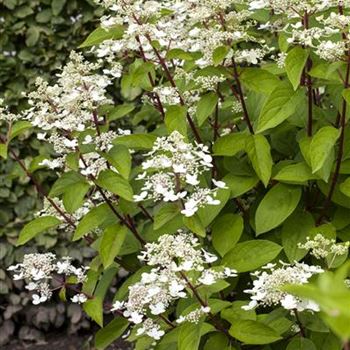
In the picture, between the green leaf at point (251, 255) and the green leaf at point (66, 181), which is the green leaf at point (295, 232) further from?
the green leaf at point (66, 181)

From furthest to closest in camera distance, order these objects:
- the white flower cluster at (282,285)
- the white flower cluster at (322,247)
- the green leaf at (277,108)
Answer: the green leaf at (277,108) < the white flower cluster at (322,247) < the white flower cluster at (282,285)

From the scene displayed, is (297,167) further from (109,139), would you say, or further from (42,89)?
(42,89)

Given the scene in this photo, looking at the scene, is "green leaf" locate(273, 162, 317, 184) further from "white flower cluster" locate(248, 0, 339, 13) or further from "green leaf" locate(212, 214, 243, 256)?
"white flower cluster" locate(248, 0, 339, 13)

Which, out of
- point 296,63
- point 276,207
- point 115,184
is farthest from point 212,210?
point 296,63

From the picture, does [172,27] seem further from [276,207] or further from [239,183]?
[276,207]

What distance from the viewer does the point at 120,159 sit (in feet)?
7.16

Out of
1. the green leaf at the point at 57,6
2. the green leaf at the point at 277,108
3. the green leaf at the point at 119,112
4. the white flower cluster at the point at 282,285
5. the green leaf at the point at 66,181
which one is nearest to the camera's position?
the white flower cluster at the point at 282,285

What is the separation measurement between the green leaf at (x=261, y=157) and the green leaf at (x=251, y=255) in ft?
0.70

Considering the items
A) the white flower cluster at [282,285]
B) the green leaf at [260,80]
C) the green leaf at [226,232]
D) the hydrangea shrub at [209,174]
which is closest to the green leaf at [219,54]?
the hydrangea shrub at [209,174]

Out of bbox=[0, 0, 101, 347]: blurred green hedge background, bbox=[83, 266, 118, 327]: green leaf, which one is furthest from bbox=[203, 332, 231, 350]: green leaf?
bbox=[0, 0, 101, 347]: blurred green hedge background

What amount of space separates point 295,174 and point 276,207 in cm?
12

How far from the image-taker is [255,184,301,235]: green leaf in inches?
84.3

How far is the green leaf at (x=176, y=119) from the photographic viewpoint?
2.20 meters

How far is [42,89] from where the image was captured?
2.20 metres
